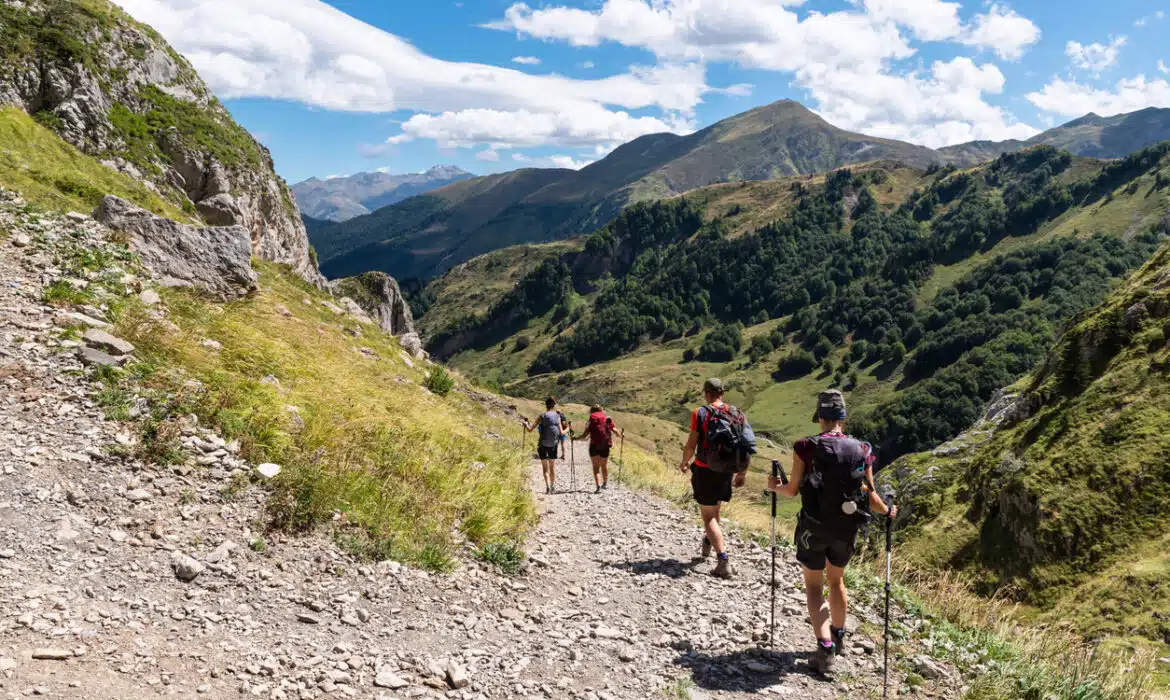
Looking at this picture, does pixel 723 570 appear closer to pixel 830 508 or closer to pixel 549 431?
pixel 830 508

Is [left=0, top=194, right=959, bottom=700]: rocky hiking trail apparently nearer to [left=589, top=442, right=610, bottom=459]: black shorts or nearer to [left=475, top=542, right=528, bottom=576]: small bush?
[left=475, top=542, right=528, bottom=576]: small bush

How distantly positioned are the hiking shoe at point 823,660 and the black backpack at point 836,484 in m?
1.48

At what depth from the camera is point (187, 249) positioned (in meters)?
14.6

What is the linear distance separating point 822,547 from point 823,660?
1287 mm

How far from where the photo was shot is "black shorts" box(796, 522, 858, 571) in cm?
671

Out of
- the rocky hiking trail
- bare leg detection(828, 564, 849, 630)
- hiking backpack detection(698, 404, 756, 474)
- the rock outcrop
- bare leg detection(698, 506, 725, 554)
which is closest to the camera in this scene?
the rocky hiking trail

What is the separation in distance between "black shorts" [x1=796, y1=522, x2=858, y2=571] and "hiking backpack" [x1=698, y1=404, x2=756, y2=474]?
96.0 inches

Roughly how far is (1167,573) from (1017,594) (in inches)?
139

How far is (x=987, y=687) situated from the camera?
6.64 meters

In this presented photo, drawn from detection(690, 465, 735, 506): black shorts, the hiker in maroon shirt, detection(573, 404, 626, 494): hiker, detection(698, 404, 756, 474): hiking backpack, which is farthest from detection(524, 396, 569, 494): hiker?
detection(698, 404, 756, 474): hiking backpack

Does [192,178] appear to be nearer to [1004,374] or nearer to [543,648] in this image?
[543,648]

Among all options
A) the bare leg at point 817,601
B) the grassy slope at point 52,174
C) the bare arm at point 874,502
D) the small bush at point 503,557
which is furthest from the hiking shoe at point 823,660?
the grassy slope at point 52,174

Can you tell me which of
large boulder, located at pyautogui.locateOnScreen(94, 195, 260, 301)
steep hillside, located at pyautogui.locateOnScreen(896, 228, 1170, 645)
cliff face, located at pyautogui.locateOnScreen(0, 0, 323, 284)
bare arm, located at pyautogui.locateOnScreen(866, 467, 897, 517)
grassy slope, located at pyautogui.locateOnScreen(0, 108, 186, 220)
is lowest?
steep hillside, located at pyautogui.locateOnScreen(896, 228, 1170, 645)

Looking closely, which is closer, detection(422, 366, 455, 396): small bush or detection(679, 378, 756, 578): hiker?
detection(679, 378, 756, 578): hiker
